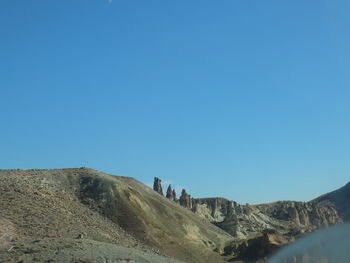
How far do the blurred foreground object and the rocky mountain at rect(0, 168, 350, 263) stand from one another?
2220 centimetres

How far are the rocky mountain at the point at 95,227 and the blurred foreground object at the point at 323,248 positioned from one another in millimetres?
22197

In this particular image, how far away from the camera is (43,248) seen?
128ft

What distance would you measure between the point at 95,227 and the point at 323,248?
164 ft

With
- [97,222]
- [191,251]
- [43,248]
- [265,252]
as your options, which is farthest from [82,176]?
A: [43,248]

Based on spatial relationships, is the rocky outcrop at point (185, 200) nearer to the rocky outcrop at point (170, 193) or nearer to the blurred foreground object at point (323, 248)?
the rocky outcrop at point (170, 193)

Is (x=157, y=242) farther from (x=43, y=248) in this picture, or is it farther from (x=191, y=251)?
(x=43, y=248)

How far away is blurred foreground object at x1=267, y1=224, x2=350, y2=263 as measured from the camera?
17366 millimetres

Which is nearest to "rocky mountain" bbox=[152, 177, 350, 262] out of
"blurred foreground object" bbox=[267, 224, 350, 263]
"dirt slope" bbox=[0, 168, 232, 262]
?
"dirt slope" bbox=[0, 168, 232, 262]

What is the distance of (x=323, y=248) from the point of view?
708 inches

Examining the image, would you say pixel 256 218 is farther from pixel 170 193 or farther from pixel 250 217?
pixel 170 193

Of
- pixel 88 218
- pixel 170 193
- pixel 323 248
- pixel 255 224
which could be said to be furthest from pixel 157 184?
pixel 323 248

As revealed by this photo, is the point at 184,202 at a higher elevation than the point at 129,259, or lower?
higher

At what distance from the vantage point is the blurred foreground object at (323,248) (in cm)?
1737

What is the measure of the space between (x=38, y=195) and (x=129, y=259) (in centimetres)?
3080
